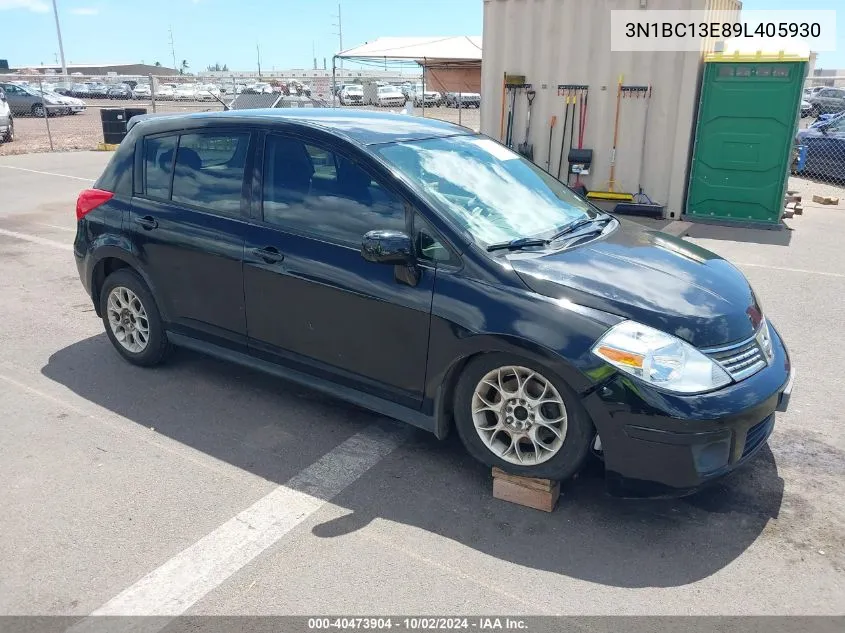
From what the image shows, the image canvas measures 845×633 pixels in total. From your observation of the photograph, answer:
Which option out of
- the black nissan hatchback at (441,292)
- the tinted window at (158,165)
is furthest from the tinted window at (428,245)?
the tinted window at (158,165)

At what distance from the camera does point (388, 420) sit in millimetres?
4301

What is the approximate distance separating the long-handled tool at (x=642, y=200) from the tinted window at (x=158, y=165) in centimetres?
734

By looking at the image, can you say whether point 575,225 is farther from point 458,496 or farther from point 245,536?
point 245,536

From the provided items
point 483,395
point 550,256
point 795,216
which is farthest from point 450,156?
point 795,216

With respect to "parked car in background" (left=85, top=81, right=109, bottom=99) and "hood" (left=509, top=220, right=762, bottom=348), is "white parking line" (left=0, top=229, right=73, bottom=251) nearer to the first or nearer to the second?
"hood" (left=509, top=220, right=762, bottom=348)

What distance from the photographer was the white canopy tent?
1731 centimetres

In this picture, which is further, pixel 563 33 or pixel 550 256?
pixel 563 33

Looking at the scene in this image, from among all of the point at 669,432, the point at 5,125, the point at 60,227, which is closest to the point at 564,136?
the point at 60,227

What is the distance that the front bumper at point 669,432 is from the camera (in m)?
2.98

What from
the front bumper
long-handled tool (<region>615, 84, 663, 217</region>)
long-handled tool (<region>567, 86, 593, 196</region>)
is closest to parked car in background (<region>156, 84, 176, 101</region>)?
long-handled tool (<region>567, 86, 593, 196</region>)

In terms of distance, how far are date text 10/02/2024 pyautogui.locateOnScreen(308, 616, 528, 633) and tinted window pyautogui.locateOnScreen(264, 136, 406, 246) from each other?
6.01 ft

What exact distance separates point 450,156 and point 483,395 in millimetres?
1472

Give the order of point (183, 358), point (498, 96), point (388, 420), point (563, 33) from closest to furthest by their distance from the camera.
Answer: point (388, 420), point (183, 358), point (563, 33), point (498, 96)

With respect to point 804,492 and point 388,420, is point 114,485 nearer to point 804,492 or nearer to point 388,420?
point 388,420
